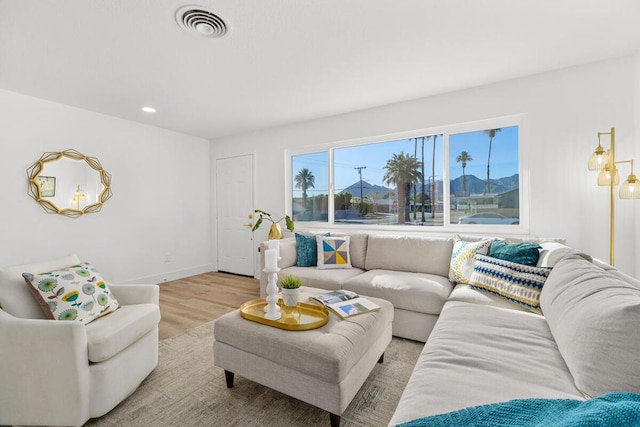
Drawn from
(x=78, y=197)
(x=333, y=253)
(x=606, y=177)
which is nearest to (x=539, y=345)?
(x=606, y=177)

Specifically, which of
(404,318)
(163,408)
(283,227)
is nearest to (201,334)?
(163,408)

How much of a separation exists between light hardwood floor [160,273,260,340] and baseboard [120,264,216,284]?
4.1 inches

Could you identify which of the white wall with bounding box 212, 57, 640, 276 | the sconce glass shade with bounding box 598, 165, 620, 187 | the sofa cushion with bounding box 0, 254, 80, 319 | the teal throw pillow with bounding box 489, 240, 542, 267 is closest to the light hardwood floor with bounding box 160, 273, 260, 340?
the sofa cushion with bounding box 0, 254, 80, 319

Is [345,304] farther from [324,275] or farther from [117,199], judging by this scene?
[117,199]

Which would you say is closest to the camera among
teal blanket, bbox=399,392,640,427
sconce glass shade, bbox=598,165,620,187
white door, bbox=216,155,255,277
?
teal blanket, bbox=399,392,640,427

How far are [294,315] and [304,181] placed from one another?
9.19ft

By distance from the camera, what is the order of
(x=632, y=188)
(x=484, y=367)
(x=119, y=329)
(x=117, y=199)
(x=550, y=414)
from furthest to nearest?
(x=117, y=199) → (x=632, y=188) → (x=119, y=329) → (x=484, y=367) → (x=550, y=414)

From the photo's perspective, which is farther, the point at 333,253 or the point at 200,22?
the point at 333,253

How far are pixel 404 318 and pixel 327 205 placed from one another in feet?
6.88

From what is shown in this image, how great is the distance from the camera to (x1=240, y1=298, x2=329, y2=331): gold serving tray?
168 cm

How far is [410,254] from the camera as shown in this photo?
10.0 ft

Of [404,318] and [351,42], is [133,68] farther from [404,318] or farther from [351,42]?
[404,318]

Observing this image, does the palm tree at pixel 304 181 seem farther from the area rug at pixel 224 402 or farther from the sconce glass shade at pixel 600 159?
the sconce glass shade at pixel 600 159

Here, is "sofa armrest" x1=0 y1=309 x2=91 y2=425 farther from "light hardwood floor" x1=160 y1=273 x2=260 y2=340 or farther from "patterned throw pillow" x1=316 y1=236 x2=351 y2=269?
"patterned throw pillow" x1=316 y1=236 x2=351 y2=269
